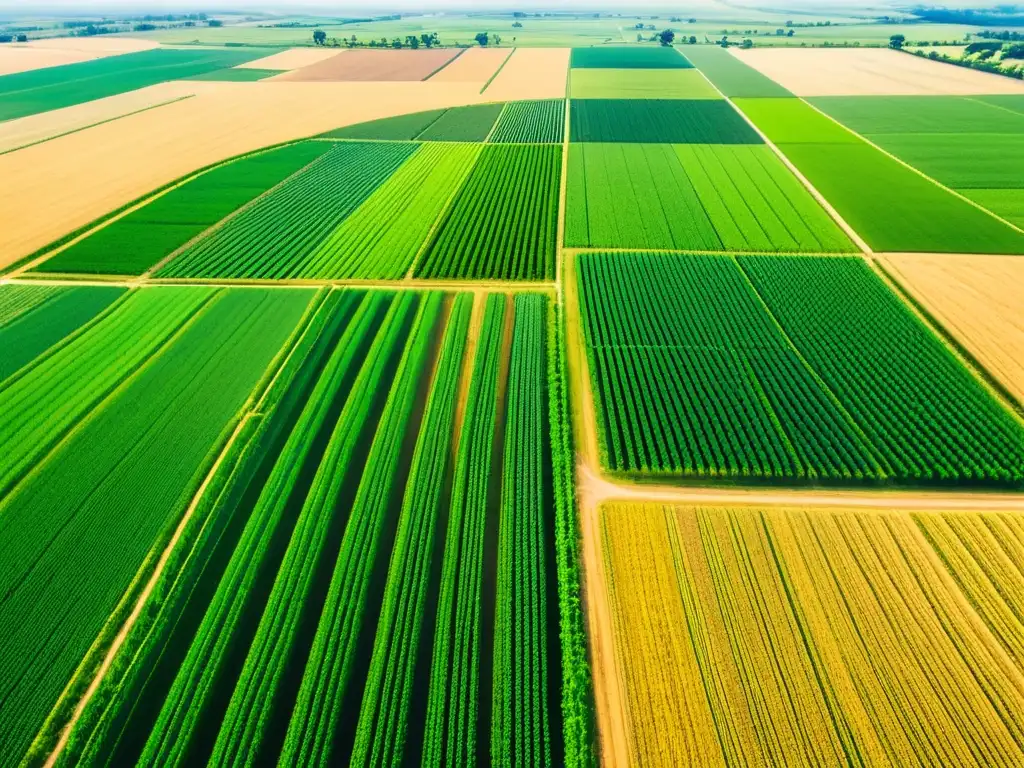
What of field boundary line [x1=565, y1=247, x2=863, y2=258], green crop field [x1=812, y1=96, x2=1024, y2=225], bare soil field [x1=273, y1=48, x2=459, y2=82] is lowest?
field boundary line [x1=565, y1=247, x2=863, y2=258]

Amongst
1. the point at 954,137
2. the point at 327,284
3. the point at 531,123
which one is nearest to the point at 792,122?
the point at 954,137

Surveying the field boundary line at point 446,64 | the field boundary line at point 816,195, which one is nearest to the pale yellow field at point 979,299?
the field boundary line at point 816,195

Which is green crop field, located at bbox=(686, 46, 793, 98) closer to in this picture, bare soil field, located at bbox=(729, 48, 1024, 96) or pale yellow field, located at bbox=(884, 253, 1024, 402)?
bare soil field, located at bbox=(729, 48, 1024, 96)

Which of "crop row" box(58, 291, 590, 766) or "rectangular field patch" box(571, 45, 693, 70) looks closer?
"crop row" box(58, 291, 590, 766)

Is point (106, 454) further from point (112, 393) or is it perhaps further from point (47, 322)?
point (47, 322)

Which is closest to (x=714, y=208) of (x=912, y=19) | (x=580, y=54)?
(x=580, y=54)

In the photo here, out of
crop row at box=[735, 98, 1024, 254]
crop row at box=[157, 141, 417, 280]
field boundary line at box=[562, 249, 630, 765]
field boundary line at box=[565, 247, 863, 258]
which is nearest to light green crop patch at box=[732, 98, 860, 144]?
crop row at box=[735, 98, 1024, 254]
